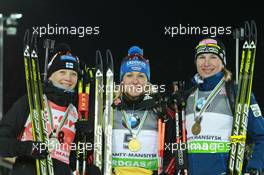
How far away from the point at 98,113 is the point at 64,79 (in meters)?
0.26

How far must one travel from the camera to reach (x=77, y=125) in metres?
2.67

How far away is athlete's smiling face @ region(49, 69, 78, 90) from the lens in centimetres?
270

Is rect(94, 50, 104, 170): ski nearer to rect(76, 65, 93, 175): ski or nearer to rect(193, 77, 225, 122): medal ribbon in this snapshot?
rect(76, 65, 93, 175): ski

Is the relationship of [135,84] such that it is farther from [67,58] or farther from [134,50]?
[67,58]

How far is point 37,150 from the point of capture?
8.45 ft

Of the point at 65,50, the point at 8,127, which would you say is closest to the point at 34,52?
the point at 65,50

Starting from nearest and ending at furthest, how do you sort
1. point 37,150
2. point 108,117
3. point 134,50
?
point 37,150 → point 108,117 → point 134,50

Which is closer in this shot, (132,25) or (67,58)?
(67,58)

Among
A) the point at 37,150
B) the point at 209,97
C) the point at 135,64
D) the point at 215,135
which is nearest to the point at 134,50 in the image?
the point at 135,64

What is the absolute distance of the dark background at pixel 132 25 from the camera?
2.84 metres

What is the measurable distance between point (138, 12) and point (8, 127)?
100 cm

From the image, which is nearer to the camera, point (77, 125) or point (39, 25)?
point (77, 125)

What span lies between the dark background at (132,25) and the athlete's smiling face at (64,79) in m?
0.15

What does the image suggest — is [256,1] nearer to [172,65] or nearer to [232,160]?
[172,65]
